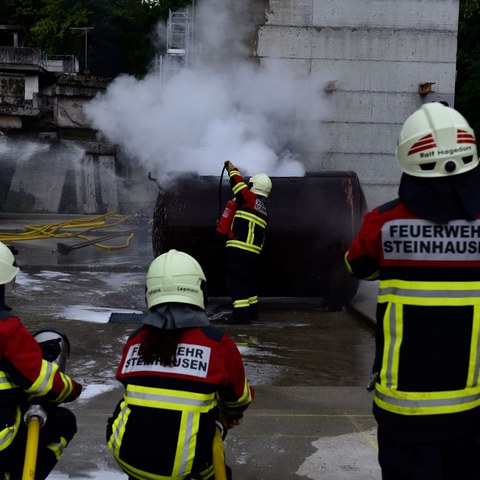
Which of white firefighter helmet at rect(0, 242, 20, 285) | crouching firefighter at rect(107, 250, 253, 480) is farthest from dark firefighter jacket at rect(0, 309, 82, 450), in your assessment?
crouching firefighter at rect(107, 250, 253, 480)

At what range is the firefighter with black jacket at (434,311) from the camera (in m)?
→ 2.55

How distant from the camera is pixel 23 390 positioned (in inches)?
114

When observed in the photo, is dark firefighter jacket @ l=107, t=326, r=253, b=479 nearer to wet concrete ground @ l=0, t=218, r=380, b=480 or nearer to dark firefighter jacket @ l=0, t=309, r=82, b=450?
dark firefighter jacket @ l=0, t=309, r=82, b=450

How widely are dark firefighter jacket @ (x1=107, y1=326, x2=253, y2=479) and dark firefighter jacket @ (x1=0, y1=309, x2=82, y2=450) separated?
289 millimetres

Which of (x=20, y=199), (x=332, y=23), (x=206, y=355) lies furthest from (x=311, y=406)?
(x=20, y=199)

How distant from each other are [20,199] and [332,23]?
17050mm

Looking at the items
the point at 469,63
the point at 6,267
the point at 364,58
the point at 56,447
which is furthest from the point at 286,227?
the point at 469,63

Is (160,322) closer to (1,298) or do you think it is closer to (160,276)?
(160,276)

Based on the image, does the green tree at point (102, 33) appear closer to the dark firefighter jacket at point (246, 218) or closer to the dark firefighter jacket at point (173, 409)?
the dark firefighter jacket at point (246, 218)

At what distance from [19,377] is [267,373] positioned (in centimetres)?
349

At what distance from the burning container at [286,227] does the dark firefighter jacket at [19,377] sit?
5645mm

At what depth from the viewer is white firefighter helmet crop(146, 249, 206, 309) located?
2.83 m

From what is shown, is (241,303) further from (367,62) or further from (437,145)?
(367,62)

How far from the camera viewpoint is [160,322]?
109 inches
